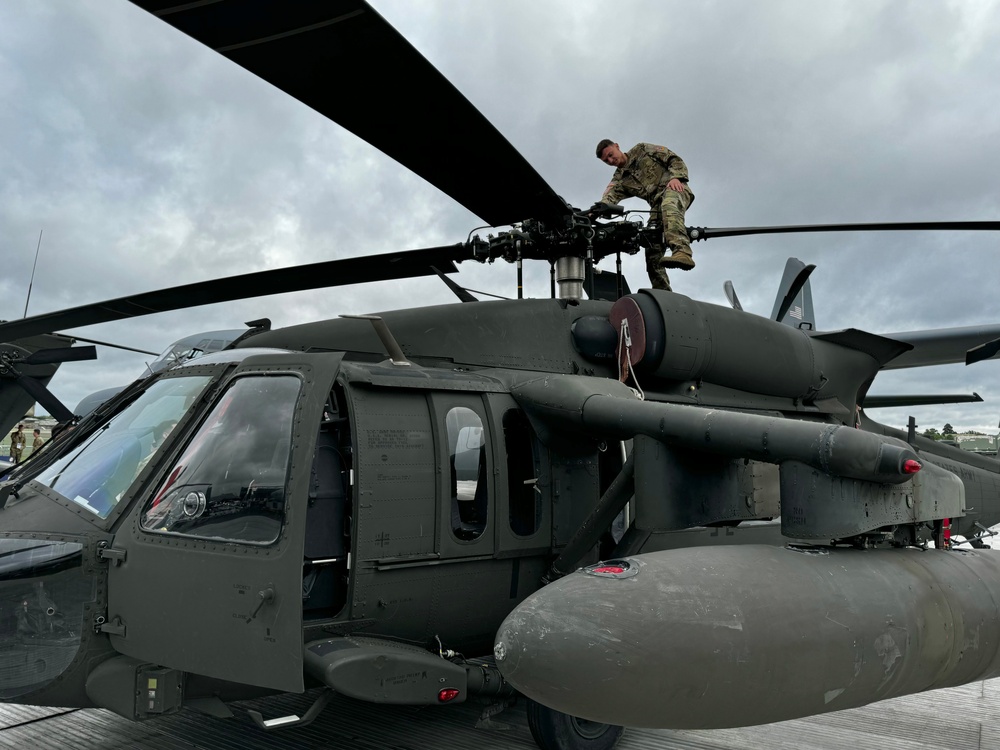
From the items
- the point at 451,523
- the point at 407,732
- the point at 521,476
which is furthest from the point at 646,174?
the point at 407,732

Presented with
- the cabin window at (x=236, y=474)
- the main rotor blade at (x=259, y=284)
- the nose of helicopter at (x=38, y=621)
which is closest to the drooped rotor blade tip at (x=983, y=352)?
the main rotor blade at (x=259, y=284)

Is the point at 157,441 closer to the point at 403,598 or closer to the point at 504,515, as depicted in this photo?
the point at 403,598

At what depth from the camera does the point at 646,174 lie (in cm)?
580

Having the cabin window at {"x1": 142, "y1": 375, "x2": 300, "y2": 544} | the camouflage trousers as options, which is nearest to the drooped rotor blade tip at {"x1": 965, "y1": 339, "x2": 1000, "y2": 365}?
the camouflage trousers

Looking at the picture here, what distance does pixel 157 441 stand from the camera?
4059 mm

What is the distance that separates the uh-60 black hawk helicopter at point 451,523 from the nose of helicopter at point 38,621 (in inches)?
0.4

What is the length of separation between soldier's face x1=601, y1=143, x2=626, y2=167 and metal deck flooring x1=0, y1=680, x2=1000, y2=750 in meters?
3.92

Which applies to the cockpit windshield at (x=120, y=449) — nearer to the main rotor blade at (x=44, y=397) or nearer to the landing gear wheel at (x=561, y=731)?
the landing gear wheel at (x=561, y=731)

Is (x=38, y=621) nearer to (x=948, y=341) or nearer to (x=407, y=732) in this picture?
(x=407, y=732)

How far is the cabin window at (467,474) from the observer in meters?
4.43

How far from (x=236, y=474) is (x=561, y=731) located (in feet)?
7.61

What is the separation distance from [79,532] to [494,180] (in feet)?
8.61

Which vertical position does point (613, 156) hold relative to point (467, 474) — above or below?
above

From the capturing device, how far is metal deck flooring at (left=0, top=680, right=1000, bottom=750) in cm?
469
